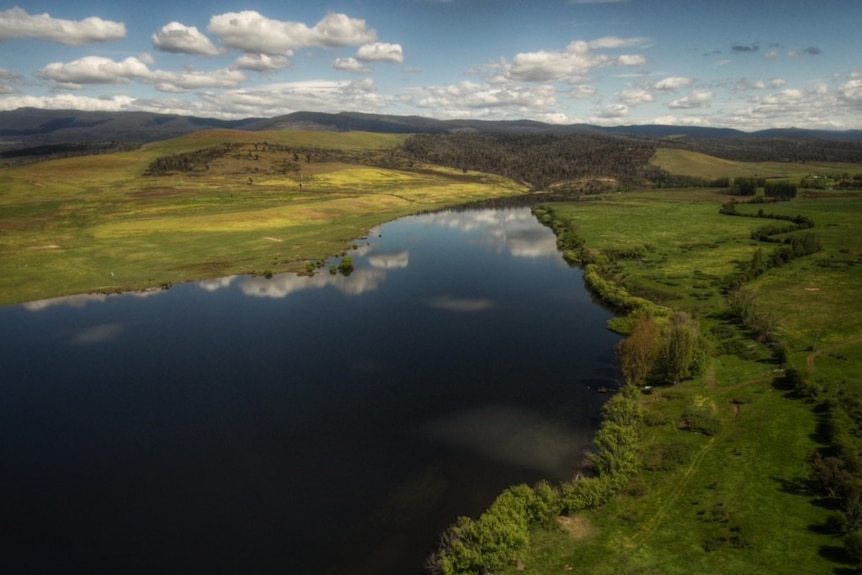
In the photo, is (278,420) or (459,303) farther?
(459,303)

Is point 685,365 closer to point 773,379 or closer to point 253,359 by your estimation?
point 773,379

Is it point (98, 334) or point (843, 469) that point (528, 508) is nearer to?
point (843, 469)

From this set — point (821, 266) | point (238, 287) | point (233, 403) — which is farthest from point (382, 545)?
point (821, 266)

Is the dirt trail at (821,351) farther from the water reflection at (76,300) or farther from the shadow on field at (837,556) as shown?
the water reflection at (76,300)

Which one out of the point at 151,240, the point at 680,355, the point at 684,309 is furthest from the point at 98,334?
the point at 684,309

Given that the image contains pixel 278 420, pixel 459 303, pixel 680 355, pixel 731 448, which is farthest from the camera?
pixel 459 303

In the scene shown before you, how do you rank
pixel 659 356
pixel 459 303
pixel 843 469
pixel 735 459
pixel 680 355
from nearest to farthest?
pixel 843 469 < pixel 735 459 < pixel 680 355 < pixel 659 356 < pixel 459 303

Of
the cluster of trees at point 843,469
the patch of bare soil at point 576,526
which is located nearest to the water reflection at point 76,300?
the patch of bare soil at point 576,526
